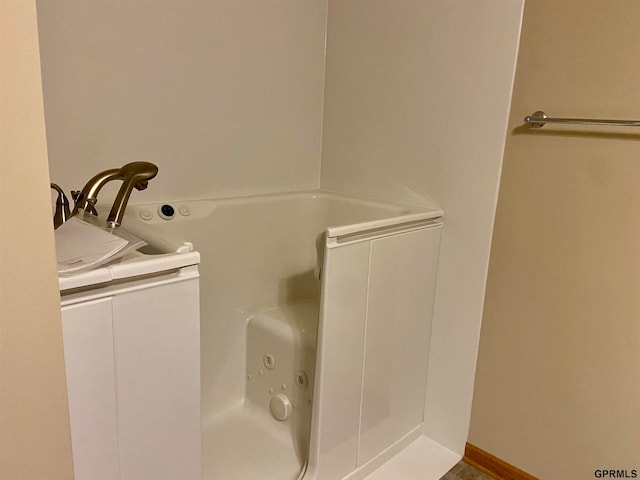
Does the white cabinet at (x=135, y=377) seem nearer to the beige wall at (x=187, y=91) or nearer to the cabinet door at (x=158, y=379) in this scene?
the cabinet door at (x=158, y=379)

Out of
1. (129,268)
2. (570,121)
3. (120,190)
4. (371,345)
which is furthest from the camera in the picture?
(371,345)

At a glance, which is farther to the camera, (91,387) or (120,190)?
(120,190)

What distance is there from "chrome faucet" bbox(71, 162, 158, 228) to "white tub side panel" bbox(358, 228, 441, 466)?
608mm

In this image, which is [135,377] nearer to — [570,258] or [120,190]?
[120,190]

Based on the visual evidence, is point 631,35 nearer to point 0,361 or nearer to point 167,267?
point 167,267

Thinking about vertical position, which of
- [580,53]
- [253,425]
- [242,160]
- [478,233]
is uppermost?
[580,53]

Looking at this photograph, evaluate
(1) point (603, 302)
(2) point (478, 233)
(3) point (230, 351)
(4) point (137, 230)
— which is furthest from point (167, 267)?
(1) point (603, 302)

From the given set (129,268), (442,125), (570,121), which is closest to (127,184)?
(129,268)

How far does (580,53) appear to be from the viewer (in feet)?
4.16

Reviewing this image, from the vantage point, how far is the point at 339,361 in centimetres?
134

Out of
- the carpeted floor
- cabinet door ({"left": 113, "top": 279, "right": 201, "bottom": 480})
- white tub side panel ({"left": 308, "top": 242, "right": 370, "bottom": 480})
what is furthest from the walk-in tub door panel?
cabinet door ({"left": 113, "top": 279, "right": 201, "bottom": 480})

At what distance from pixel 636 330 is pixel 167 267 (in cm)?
115

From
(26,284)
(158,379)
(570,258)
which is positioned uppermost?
(26,284)

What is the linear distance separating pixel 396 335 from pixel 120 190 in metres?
0.90
